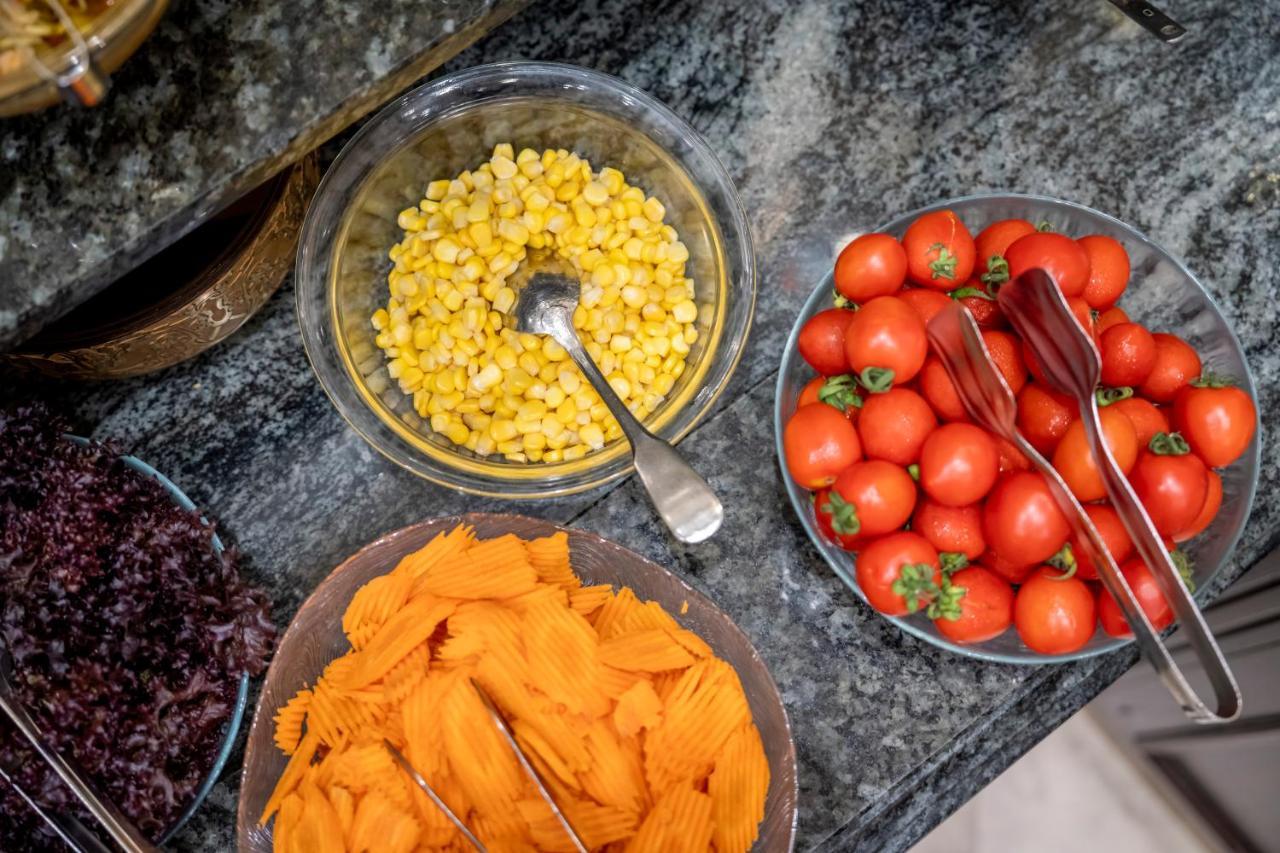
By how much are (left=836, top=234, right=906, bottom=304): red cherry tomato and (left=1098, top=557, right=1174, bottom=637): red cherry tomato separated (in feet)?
1.45

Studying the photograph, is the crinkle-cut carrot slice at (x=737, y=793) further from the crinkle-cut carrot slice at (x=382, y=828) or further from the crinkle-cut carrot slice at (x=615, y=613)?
the crinkle-cut carrot slice at (x=382, y=828)

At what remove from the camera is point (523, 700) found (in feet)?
4.11

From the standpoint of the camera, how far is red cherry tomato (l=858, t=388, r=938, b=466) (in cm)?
126

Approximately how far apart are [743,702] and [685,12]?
1009 millimetres

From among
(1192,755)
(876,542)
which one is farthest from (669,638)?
(1192,755)

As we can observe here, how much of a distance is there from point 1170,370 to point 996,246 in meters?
0.26

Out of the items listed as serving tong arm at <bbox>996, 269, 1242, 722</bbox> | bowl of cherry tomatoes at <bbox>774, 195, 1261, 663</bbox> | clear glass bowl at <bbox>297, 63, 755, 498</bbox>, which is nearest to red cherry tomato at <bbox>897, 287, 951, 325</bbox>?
bowl of cherry tomatoes at <bbox>774, 195, 1261, 663</bbox>

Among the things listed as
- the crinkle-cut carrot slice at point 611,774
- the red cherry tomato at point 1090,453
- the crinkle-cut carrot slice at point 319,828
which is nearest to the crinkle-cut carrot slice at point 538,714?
the crinkle-cut carrot slice at point 611,774

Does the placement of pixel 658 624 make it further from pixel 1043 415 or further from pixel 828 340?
pixel 1043 415

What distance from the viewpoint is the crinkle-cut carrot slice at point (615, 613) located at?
52.5 inches

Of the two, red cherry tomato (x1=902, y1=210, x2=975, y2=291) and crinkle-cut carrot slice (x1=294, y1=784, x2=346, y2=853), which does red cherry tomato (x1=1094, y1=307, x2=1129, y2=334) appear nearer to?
red cherry tomato (x1=902, y1=210, x2=975, y2=291)

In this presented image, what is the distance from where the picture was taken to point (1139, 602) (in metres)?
1.24

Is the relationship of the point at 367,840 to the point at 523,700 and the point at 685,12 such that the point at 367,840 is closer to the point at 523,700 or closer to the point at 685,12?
the point at 523,700

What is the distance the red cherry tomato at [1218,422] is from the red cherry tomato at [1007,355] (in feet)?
0.66
